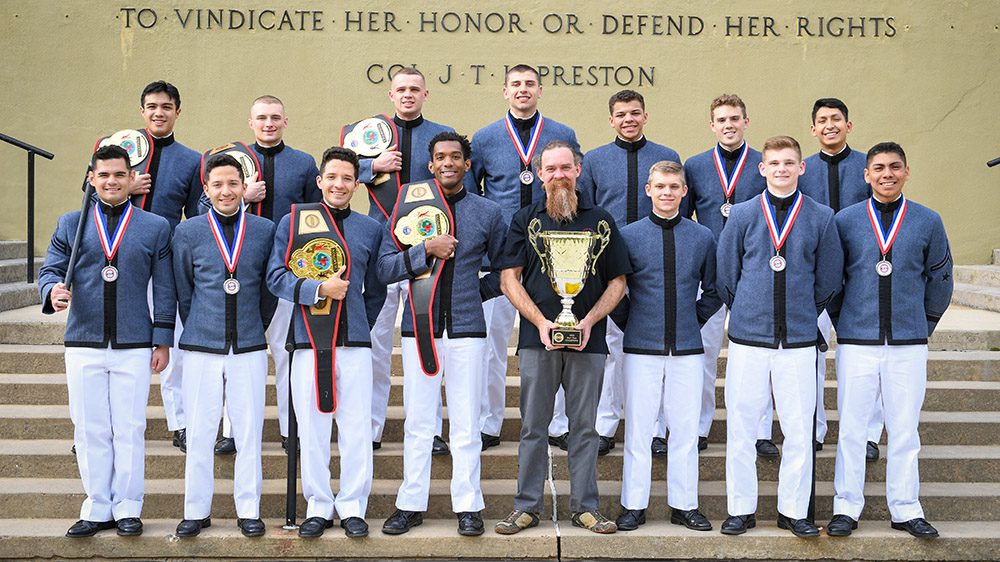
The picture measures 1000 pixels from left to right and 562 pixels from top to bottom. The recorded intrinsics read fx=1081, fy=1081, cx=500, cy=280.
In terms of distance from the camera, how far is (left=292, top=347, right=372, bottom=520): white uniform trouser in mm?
5492

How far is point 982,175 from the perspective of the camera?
1038 centimetres

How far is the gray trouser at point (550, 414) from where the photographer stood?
551 cm

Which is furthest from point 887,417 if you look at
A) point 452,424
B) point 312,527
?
point 312,527

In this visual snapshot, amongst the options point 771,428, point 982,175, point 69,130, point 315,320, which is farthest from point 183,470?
point 982,175

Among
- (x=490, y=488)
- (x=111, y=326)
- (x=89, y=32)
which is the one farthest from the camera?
(x=89, y=32)

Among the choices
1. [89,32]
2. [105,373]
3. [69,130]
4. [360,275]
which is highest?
[89,32]

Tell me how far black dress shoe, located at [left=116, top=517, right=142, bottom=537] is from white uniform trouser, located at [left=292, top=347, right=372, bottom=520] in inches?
33.2

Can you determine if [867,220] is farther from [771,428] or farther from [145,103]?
[145,103]

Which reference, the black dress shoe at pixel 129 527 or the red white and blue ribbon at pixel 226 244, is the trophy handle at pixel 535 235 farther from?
the black dress shoe at pixel 129 527

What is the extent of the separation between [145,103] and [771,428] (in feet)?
13.7

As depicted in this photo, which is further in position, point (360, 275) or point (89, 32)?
point (89, 32)

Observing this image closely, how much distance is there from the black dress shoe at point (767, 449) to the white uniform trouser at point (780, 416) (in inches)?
22.6

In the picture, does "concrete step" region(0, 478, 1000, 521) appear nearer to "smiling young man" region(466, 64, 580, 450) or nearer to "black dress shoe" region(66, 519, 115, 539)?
"black dress shoe" region(66, 519, 115, 539)

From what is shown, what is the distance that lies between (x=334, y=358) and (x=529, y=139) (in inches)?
74.3
